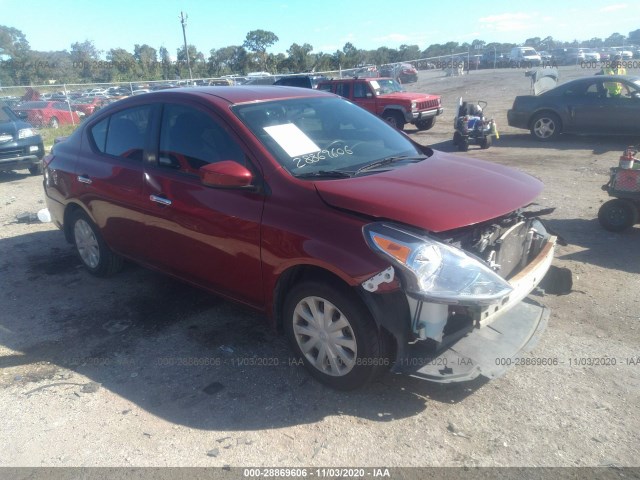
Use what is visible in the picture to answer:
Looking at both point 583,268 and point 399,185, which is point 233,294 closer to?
point 399,185

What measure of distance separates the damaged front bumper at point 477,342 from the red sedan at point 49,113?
2175cm

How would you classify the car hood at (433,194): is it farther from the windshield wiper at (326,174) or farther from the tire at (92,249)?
the tire at (92,249)

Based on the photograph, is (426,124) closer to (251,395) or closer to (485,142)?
(485,142)

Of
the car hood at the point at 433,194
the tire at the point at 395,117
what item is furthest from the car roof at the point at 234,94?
the tire at the point at 395,117

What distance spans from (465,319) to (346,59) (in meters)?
44.4

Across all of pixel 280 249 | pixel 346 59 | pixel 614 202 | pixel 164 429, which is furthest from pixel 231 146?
pixel 346 59

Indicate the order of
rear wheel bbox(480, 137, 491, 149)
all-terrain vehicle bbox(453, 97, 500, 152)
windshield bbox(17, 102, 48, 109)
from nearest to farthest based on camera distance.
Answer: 1. all-terrain vehicle bbox(453, 97, 500, 152)
2. rear wheel bbox(480, 137, 491, 149)
3. windshield bbox(17, 102, 48, 109)

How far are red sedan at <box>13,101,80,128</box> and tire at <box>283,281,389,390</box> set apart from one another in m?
21.1

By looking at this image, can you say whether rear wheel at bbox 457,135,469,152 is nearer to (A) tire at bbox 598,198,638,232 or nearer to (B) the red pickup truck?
(B) the red pickup truck

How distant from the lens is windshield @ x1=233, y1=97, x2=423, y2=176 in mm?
3611

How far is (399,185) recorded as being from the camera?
3309 mm

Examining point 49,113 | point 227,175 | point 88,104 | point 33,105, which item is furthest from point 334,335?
point 88,104

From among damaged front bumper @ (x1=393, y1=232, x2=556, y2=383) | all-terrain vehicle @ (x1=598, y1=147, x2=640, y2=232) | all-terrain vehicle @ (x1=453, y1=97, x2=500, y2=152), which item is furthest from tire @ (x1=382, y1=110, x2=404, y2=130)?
damaged front bumper @ (x1=393, y1=232, x2=556, y2=383)

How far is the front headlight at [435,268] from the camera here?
2814 mm
